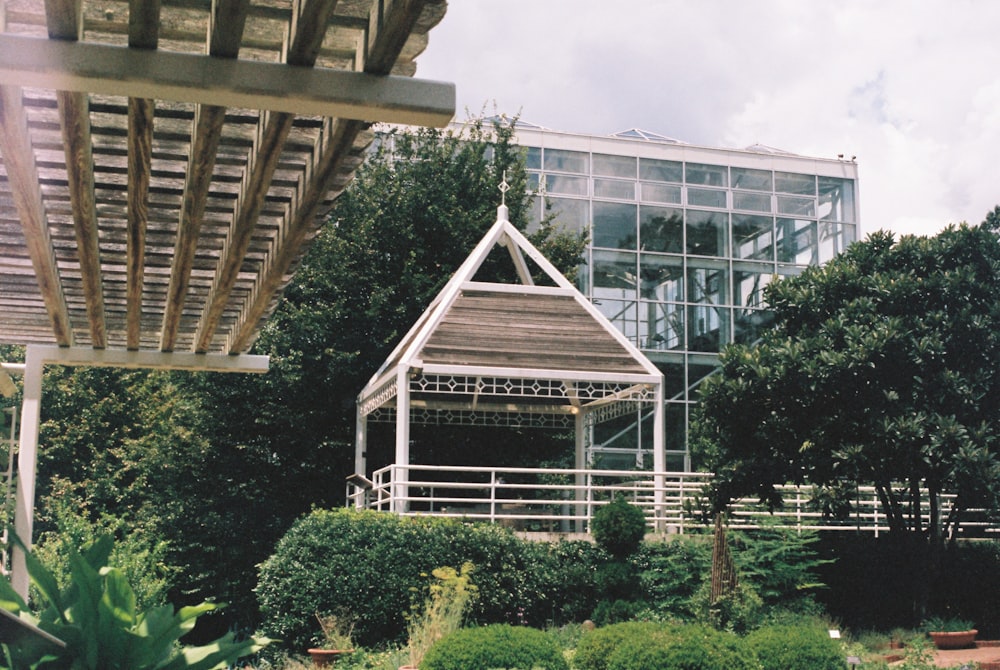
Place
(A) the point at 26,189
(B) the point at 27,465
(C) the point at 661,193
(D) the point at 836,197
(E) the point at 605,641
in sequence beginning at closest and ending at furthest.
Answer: (A) the point at 26,189
(B) the point at 27,465
(E) the point at 605,641
(C) the point at 661,193
(D) the point at 836,197

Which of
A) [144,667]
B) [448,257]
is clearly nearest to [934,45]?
[448,257]

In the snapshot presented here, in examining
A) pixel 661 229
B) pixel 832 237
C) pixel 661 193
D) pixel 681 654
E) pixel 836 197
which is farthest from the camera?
pixel 836 197

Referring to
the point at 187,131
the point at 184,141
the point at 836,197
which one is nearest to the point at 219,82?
the point at 187,131

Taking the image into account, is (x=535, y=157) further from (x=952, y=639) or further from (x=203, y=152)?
(x=203, y=152)

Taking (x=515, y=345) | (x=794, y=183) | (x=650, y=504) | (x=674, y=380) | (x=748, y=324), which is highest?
(x=794, y=183)

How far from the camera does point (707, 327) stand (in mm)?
28594

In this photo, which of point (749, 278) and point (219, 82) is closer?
point (219, 82)

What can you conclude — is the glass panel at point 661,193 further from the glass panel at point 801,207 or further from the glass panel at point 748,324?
the glass panel at point 748,324

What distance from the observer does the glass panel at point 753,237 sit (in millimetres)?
29297

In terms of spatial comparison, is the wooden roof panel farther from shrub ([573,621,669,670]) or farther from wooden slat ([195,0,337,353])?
shrub ([573,621,669,670])

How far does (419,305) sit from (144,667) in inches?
728

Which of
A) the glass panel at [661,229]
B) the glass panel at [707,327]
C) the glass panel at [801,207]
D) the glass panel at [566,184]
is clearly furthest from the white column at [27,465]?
the glass panel at [801,207]

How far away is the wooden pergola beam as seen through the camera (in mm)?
3486

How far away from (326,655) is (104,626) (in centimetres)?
940
